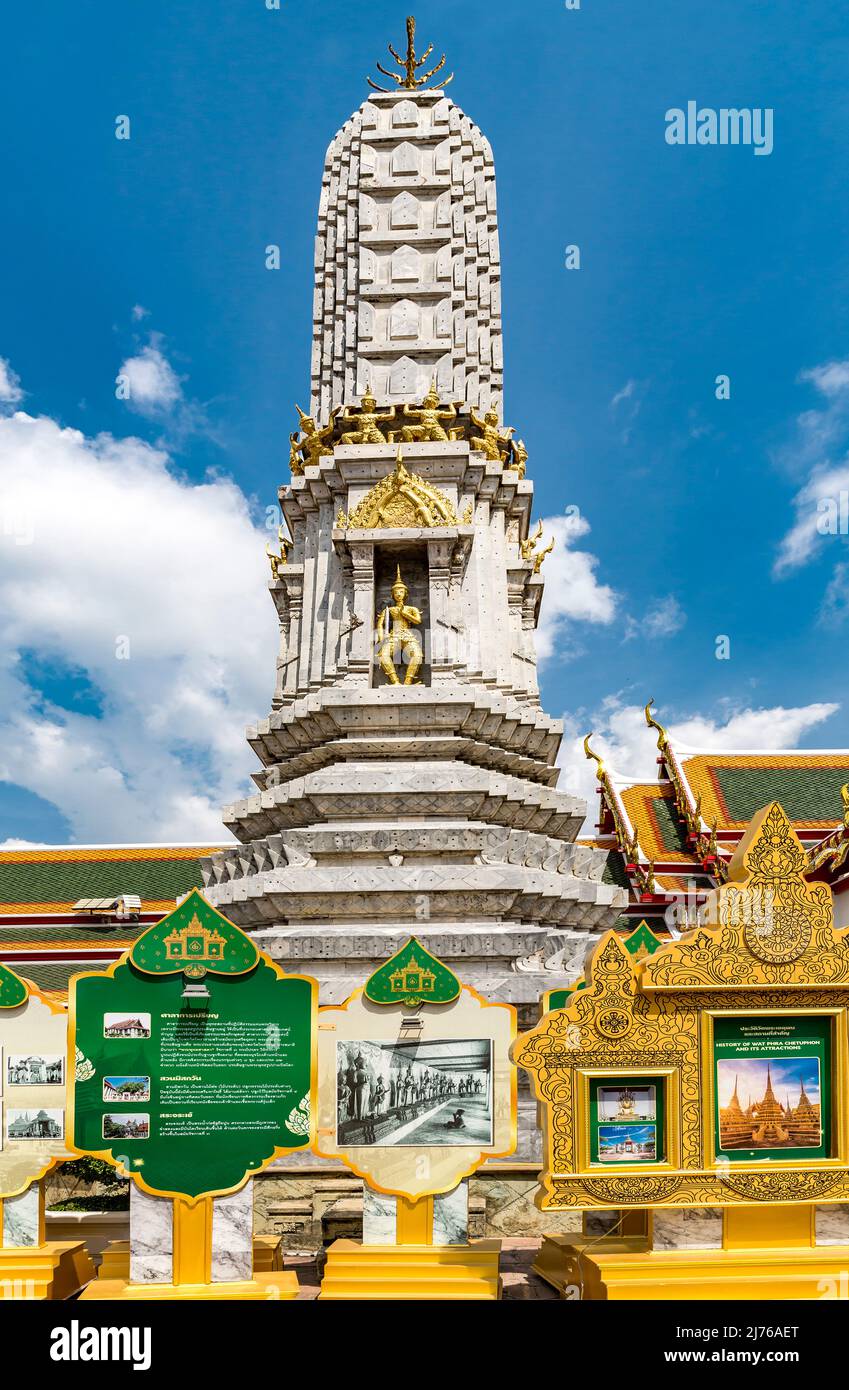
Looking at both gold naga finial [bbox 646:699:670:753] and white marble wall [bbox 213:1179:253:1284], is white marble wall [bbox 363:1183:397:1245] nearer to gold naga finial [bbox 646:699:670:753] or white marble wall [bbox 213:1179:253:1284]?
white marble wall [bbox 213:1179:253:1284]

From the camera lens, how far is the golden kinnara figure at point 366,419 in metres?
18.0

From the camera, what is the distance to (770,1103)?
29.3 feet

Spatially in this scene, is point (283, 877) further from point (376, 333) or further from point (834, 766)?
point (834, 766)

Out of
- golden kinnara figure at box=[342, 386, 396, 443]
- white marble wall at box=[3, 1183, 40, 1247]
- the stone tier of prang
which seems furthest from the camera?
golden kinnara figure at box=[342, 386, 396, 443]

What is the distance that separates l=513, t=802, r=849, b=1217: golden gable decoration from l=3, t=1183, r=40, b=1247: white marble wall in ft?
12.6

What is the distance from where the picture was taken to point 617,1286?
331 inches

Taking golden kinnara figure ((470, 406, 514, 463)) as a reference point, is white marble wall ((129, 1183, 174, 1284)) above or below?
below

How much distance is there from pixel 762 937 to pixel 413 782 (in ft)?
23.3

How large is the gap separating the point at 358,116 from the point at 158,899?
15.8 metres

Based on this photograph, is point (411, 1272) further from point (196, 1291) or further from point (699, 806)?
point (699, 806)

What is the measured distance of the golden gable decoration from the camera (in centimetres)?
866

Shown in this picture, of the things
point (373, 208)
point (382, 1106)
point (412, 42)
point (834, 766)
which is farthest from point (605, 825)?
point (382, 1106)

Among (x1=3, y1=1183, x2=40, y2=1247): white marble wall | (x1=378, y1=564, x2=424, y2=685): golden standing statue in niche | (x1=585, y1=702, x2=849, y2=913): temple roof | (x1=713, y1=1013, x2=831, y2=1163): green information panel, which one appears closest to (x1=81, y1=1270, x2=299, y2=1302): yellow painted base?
(x1=3, y1=1183, x2=40, y2=1247): white marble wall

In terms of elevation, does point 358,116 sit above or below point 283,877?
above
